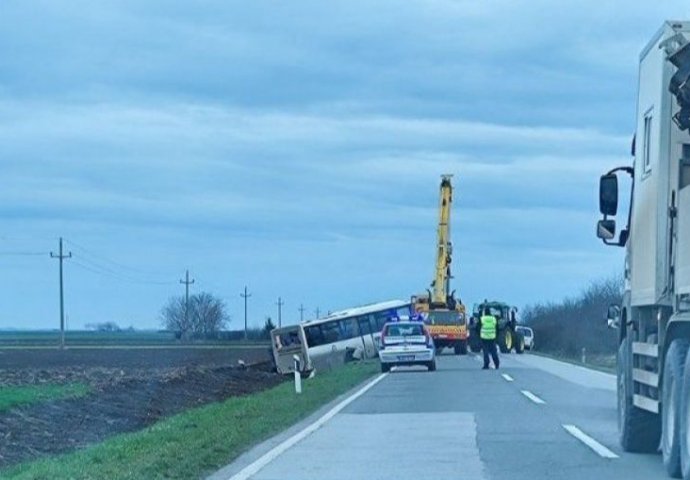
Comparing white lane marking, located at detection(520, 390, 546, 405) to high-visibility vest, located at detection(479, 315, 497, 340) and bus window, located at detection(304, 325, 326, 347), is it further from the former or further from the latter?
bus window, located at detection(304, 325, 326, 347)

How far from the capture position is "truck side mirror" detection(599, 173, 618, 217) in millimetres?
17219

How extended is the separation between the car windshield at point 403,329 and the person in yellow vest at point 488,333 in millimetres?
2266

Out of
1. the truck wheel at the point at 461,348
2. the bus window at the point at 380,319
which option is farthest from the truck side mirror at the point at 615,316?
the truck wheel at the point at 461,348

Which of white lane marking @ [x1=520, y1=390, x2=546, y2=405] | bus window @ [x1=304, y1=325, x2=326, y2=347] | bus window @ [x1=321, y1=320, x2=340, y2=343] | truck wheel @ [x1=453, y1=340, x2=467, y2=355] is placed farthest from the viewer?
truck wheel @ [x1=453, y1=340, x2=467, y2=355]

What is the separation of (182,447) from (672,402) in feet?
23.9

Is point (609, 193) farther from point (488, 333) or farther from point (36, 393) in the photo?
point (488, 333)

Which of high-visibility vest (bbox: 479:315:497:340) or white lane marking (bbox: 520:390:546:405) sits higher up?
high-visibility vest (bbox: 479:315:497:340)

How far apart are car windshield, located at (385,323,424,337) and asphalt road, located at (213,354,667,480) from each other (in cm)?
1280

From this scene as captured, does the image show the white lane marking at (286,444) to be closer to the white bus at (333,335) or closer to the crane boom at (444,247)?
the white bus at (333,335)

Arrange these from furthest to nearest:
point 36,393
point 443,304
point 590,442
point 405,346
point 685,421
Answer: point 443,304 < point 405,346 < point 36,393 < point 590,442 < point 685,421

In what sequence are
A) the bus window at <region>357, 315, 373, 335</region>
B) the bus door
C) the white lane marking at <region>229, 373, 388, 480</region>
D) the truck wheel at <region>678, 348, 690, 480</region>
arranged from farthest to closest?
the bus window at <region>357, 315, 373, 335</region> < the bus door < the white lane marking at <region>229, 373, 388, 480</region> < the truck wheel at <region>678, 348, 690, 480</region>

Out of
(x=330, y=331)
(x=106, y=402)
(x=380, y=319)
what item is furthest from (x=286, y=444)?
(x=380, y=319)

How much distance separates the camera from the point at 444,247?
211 feet

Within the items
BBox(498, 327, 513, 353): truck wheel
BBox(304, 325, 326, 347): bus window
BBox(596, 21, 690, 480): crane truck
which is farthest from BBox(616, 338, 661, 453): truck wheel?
BBox(498, 327, 513, 353): truck wheel
